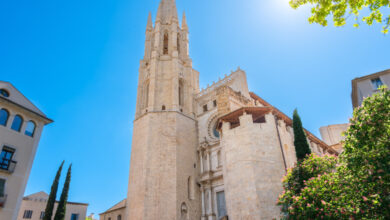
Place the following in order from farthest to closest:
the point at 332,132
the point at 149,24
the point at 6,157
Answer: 1. the point at 332,132
2. the point at 149,24
3. the point at 6,157

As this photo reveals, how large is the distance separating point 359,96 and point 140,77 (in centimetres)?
2476

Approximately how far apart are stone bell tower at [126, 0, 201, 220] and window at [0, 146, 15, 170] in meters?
10.7

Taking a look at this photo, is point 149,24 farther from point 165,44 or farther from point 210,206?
point 210,206

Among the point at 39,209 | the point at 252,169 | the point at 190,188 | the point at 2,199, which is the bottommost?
the point at 2,199

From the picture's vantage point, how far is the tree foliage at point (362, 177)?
976 centimetres

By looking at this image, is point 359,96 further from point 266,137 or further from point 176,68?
point 176,68

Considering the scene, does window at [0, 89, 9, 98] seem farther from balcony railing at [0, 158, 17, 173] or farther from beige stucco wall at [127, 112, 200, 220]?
beige stucco wall at [127, 112, 200, 220]

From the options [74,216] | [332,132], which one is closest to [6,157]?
[74,216]

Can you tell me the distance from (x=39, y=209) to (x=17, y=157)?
14732 mm

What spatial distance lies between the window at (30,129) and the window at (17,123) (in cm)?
53

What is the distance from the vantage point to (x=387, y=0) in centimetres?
710

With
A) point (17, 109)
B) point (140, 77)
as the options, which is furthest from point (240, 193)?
point (140, 77)

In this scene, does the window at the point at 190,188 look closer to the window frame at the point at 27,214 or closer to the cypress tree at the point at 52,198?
→ the cypress tree at the point at 52,198

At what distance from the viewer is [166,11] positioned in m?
40.0
